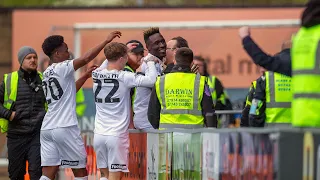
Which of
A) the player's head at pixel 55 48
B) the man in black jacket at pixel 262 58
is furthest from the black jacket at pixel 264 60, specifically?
the player's head at pixel 55 48

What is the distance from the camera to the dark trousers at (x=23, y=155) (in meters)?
17.2

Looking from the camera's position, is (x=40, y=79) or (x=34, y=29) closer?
(x=40, y=79)

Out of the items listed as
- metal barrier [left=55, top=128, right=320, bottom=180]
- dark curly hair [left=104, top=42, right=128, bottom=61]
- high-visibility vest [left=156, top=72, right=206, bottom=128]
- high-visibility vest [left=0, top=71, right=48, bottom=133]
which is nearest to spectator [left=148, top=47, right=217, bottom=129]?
high-visibility vest [left=156, top=72, right=206, bottom=128]

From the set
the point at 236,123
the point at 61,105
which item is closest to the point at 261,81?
the point at 61,105

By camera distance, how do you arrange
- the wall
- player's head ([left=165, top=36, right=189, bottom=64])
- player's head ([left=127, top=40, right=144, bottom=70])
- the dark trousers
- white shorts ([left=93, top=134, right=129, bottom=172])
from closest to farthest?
1. white shorts ([left=93, top=134, right=129, bottom=172])
2. player's head ([left=165, top=36, right=189, bottom=64])
3. player's head ([left=127, top=40, right=144, bottom=70])
4. the dark trousers
5. the wall

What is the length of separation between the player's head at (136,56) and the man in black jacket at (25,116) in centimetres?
135

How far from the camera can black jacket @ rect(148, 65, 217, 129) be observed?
1488 centimetres

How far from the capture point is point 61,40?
15.9m

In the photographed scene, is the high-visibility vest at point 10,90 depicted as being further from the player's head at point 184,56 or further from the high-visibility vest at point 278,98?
the high-visibility vest at point 278,98

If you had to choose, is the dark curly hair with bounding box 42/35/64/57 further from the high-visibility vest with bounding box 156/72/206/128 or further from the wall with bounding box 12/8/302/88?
the wall with bounding box 12/8/302/88

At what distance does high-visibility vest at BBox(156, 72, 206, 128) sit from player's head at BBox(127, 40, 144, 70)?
160cm

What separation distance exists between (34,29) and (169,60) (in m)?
16.5

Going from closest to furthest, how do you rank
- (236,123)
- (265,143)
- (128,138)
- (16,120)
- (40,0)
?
1. (265,143)
2. (128,138)
3. (16,120)
4. (236,123)
5. (40,0)

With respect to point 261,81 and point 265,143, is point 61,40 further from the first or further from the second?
point 265,143
